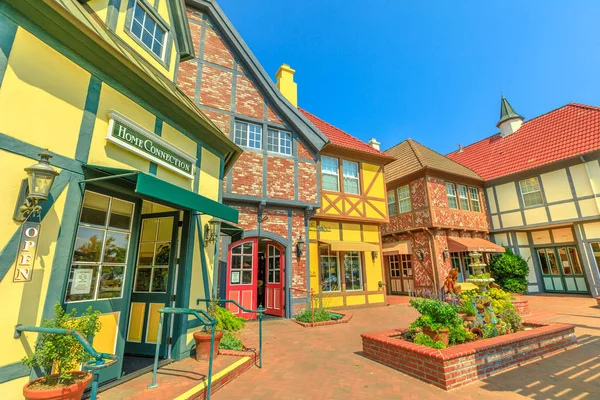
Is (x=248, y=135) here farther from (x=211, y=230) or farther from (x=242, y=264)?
(x=211, y=230)

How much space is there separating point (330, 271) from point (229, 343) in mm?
6444

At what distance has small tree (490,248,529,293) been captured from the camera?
14344mm

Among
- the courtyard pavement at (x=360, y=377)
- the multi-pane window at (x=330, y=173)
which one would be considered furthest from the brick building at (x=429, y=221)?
the courtyard pavement at (x=360, y=377)

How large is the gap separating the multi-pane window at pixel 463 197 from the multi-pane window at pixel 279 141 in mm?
11227

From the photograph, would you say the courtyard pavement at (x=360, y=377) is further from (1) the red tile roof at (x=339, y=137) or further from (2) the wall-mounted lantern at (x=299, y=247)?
(1) the red tile roof at (x=339, y=137)

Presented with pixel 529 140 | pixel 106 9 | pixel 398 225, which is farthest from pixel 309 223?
pixel 529 140

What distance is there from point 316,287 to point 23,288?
28.9ft

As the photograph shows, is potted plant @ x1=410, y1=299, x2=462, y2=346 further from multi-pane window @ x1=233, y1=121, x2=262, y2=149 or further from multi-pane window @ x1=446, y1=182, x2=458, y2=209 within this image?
multi-pane window @ x1=446, y1=182, x2=458, y2=209

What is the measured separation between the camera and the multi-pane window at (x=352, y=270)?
11541 millimetres

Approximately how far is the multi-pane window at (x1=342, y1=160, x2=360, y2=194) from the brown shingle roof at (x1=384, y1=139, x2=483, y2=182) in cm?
385

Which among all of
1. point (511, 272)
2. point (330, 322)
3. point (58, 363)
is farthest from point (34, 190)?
point (511, 272)

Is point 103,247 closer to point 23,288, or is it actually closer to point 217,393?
point 23,288

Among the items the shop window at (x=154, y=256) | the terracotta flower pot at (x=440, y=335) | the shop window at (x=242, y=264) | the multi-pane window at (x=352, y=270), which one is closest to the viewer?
the terracotta flower pot at (x=440, y=335)

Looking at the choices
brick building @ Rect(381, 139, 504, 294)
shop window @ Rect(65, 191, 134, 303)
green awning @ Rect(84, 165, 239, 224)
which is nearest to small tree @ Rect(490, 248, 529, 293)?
brick building @ Rect(381, 139, 504, 294)
